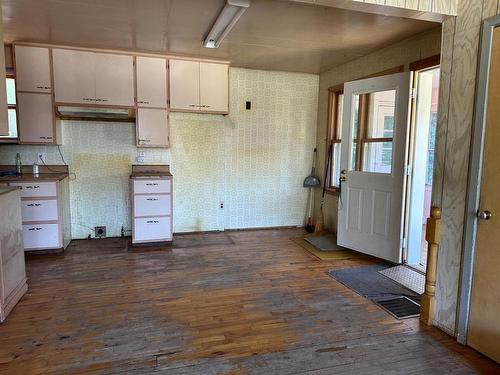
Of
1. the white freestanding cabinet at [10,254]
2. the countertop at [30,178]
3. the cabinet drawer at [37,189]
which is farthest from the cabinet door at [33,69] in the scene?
the white freestanding cabinet at [10,254]

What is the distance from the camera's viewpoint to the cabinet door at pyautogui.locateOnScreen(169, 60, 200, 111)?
443 cm

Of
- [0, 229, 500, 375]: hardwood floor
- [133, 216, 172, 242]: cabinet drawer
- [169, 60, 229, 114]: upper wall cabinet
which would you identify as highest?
[169, 60, 229, 114]: upper wall cabinet

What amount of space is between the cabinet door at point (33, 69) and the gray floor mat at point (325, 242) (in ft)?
12.3

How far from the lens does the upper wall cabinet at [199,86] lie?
4449 millimetres

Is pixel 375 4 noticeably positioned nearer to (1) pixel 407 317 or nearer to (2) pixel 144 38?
(1) pixel 407 317

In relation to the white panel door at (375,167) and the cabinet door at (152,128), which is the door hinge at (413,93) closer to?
the white panel door at (375,167)

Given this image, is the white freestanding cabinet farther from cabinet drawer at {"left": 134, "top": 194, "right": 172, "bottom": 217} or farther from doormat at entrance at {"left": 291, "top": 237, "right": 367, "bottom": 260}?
doormat at entrance at {"left": 291, "top": 237, "right": 367, "bottom": 260}

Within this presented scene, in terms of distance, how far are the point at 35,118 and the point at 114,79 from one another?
1007 mm

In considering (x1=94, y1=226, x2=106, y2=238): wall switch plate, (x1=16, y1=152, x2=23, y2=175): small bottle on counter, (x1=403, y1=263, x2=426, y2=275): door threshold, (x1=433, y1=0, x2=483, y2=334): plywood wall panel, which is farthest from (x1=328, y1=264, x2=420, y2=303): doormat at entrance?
(x1=16, y1=152, x2=23, y2=175): small bottle on counter

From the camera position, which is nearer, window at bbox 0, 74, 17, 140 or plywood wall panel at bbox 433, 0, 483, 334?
plywood wall panel at bbox 433, 0, 483, 334

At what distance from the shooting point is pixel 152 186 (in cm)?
428

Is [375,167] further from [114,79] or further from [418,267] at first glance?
[114,79]

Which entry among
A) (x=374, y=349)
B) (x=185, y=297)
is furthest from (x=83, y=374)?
(x=374, y=349)

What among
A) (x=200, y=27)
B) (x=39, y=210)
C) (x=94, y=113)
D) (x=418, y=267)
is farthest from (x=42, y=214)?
(x=418, y=267)
